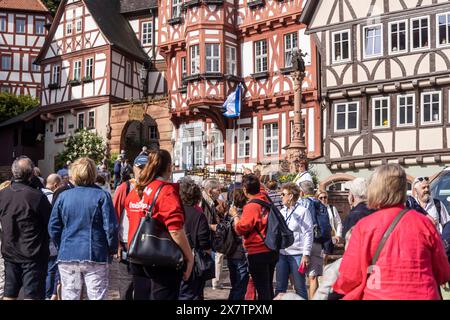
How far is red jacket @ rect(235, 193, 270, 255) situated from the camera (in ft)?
25.0

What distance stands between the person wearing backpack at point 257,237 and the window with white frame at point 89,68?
3014cm

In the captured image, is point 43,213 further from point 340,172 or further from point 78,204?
point 340,172

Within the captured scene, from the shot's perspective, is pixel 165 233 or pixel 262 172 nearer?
pixel 165 233

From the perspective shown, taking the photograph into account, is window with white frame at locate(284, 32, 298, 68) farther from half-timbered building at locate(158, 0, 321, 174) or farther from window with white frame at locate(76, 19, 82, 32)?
window with white frame at locate(76, 19, 82, 32)

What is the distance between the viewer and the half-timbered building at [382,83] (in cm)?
2450

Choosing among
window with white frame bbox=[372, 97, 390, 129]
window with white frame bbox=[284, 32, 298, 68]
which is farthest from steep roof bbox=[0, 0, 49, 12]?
window with white frame bbox=[372, 97, 390, 129]

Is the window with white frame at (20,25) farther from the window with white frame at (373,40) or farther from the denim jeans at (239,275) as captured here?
the denim jeans at (239,275)

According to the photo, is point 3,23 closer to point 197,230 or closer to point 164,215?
point 197,230

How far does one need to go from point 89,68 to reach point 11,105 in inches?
535

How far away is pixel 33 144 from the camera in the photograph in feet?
135

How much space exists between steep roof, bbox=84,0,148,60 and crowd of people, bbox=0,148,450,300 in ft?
93.2

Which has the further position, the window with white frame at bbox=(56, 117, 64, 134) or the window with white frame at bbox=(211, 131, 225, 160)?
the window with white frame at bbox=(56, 117, 64, 134)

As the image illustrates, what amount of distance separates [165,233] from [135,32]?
35.1 m
